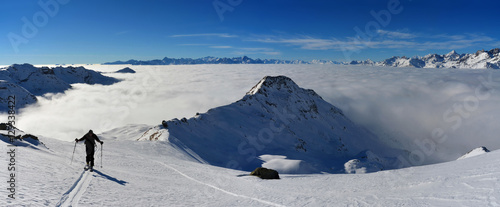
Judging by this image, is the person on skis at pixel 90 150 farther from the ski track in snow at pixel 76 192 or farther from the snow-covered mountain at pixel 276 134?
the snow-covered mountain at pixel 276 134

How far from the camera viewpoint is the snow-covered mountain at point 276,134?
55.4 m

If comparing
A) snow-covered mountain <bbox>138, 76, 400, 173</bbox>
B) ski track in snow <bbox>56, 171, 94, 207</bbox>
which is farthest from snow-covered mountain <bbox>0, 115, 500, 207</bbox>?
snow-covered mountain <bbox>138, 76, 400, 173</bbox>

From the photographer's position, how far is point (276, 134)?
259 feet

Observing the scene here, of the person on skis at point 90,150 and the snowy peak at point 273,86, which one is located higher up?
the snowy peak at point 273,86

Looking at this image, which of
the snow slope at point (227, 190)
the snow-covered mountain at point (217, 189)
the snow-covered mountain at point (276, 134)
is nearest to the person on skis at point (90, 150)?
the snow slope at point (227, 190)

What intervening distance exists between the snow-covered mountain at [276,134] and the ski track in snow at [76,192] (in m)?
33.1

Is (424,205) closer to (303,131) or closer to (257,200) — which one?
(257,200)

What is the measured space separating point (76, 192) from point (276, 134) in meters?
70.4

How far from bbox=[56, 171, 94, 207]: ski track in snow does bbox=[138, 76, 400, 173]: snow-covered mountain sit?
109ft

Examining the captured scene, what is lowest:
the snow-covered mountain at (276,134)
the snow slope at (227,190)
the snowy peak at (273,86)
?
the snow-covered mountain at (276,134)

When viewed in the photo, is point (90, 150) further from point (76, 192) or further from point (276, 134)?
point (276, 134)

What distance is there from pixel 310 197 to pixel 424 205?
15.0ft

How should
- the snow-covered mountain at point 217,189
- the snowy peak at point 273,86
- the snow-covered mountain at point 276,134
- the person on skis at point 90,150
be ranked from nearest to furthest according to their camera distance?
the snow-covered mountain at point 217,189 → the person on skis at point 90,150 → the snow-covered mountain at point 276,134 → the snowy peak at point 273,86

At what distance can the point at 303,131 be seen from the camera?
305 feet
